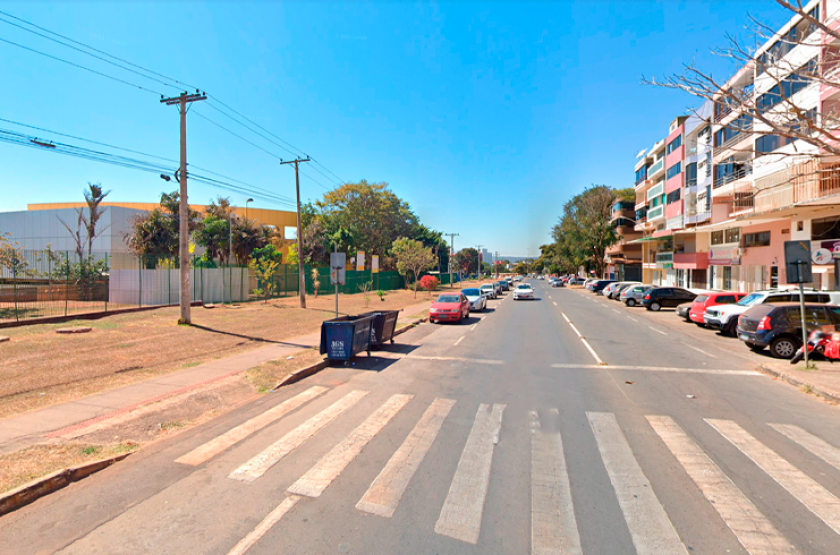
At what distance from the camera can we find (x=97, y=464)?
5184 mm

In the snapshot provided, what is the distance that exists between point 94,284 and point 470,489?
27.8m

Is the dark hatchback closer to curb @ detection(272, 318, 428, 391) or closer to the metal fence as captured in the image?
curb @ detection(272, 318, 428, 391)

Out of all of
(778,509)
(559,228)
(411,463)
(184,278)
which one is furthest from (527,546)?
(559,228)

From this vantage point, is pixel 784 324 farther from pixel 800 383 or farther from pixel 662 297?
pixel 662 297

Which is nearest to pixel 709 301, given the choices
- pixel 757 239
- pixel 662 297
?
pixel 662 297

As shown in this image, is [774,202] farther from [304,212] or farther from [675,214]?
[304,212]

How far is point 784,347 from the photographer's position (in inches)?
456

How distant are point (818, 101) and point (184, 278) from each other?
30.1 meters

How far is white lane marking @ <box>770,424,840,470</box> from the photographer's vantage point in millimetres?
5273

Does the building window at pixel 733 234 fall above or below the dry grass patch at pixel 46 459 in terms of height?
above

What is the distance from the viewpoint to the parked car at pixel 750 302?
48.8ft

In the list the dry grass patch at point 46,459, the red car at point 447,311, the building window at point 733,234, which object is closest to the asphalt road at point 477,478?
the dry grass patch at point 46,459

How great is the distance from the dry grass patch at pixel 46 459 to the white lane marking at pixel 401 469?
3655 mm

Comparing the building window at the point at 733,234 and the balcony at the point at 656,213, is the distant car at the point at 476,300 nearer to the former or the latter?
the building window at the point at 733,234
